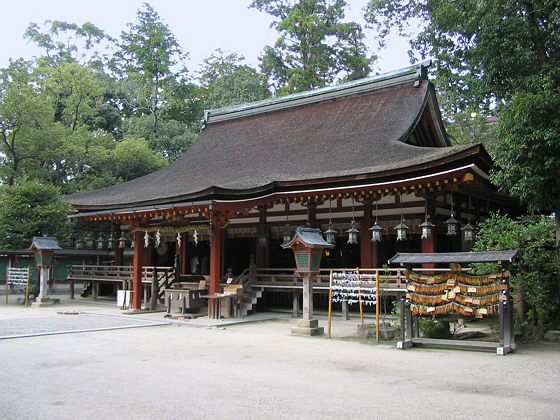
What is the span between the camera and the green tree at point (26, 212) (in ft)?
64.7

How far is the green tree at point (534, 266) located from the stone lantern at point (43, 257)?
14.9 metres

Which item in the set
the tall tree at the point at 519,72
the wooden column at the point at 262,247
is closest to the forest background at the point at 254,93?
the tall tree at the point at 519,72

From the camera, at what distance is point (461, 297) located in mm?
9516

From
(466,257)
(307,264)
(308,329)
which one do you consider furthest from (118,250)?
(466,257)

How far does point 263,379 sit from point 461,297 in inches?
178

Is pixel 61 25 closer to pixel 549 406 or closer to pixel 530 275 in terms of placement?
pixel 530 275

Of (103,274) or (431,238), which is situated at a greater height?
(431,238)

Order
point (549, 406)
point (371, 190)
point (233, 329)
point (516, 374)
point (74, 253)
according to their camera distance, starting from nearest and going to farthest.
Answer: point (549, 406), point (516, 374), point (233, 329), point (371, 190), point (74, 253)

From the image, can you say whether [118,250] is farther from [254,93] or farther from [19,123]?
[254,93]

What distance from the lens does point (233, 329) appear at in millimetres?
12805

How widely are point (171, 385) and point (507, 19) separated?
501 inches

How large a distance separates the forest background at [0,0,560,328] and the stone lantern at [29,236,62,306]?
1.79 metres

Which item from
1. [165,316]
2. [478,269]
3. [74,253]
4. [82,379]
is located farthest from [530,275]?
[74,253]

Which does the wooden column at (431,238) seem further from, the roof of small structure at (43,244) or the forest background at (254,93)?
the roof of small structure at (43,244)
